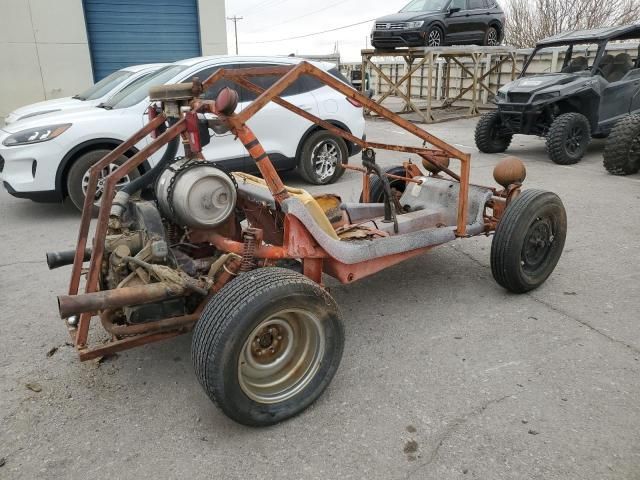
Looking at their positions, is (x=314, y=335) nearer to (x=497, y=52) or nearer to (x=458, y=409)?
(x=458, y=409)

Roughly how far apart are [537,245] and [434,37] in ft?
40.5

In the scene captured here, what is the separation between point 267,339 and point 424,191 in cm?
235

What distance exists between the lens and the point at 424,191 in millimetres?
4434

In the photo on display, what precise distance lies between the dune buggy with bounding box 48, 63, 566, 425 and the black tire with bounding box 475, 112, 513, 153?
22.7 ft

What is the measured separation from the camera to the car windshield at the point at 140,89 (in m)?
6.30

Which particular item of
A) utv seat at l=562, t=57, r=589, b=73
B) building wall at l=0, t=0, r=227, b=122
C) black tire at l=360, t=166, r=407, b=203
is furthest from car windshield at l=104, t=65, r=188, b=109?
building wall at l=0, t=0, r=227, b=122

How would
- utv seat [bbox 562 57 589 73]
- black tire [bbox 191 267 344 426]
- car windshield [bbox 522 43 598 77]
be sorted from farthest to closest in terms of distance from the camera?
car windshield [bbox 522 43 598 77] → utv seat [bbox 562 57 589 73] → black tire [bbox 191 267 344 426]

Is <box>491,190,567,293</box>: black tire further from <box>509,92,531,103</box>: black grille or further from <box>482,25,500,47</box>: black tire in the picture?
<box>482,25,500,47</box>: black tire

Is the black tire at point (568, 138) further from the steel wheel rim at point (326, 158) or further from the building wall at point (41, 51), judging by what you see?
the building wall at point (41, 51)

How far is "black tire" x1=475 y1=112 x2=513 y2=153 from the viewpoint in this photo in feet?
33.2

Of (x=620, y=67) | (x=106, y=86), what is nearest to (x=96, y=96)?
(x=106, y=86)

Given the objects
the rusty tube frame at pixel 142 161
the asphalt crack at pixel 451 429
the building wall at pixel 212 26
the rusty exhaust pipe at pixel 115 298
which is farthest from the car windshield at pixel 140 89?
the building wall at pixel 212 26

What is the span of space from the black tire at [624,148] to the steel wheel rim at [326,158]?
4.17 metres

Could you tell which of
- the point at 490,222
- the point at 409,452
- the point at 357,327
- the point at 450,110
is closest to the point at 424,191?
the point at 490,222
